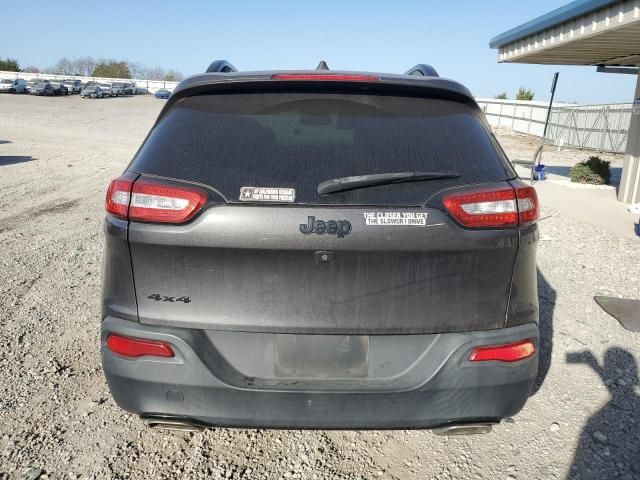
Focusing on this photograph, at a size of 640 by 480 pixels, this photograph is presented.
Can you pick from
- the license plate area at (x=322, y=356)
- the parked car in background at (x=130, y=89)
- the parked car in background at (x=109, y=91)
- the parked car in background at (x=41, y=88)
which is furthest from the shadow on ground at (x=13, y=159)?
the parked car in background at (x=130, y=89)

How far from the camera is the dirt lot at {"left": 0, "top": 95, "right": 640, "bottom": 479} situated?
243cm

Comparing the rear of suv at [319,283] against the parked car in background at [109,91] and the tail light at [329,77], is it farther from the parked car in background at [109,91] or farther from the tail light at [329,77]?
the parked car in background at [109,91]

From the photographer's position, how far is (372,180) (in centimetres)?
188

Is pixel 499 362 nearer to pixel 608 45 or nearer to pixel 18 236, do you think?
pixel 18 236

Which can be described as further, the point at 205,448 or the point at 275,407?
the point at 205,448

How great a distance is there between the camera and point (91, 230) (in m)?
6.91

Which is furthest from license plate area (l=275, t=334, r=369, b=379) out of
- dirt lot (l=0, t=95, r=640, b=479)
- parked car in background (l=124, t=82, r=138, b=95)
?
parked car in background (l=124, t=82, r=138, b=95)

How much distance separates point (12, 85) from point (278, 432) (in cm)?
5771

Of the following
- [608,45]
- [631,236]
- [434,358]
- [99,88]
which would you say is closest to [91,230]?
[434,358]

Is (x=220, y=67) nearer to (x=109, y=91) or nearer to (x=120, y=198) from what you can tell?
(x=120, y=198)

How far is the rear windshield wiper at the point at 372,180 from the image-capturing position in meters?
1.86

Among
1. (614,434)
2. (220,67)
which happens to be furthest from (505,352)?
(220,67)

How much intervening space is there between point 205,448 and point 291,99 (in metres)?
1.79

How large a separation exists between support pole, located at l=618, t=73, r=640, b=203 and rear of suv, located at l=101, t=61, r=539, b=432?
10.7 metres
